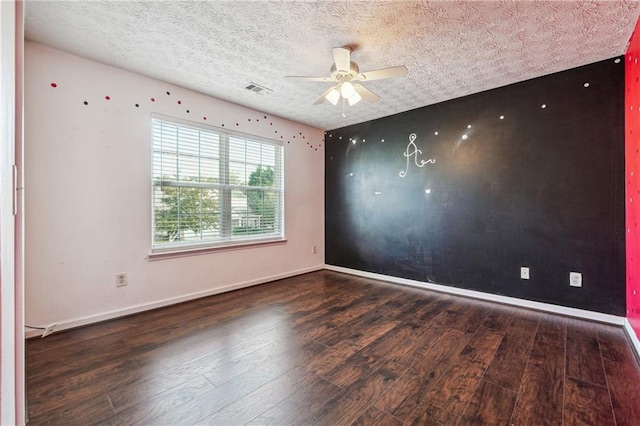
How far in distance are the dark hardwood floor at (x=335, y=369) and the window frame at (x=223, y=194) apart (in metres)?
0.73

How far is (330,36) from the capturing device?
7.05 feet

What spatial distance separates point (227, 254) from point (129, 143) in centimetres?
165

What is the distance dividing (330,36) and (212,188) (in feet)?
7.25

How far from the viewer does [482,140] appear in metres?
3.20

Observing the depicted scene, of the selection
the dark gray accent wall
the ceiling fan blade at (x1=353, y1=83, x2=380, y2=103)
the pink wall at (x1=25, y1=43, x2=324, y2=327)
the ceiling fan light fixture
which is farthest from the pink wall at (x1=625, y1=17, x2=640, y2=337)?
the pink wall at (x1=25, y1=43, x2=324, y2=327)

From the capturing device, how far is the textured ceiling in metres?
1.87

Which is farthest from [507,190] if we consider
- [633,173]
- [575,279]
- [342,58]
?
[342,58]

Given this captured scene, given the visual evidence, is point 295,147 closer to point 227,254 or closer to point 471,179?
point 227,254

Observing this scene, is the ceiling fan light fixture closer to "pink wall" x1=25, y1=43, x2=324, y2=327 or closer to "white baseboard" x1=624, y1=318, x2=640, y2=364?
"pink wall" x1=25, y1=43, x2=324, y2=327

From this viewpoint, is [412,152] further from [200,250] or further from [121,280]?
[121,280]

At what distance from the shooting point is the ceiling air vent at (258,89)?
3021mm

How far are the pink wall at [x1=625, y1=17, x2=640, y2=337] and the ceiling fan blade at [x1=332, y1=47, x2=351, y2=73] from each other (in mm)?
2106

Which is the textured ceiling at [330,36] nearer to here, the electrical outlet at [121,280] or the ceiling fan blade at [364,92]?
the ceiling fan blade at [364,92]

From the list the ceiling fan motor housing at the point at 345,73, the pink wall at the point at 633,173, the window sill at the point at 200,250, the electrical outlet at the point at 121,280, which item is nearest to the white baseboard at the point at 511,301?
the pink wall at the point at 633,173
